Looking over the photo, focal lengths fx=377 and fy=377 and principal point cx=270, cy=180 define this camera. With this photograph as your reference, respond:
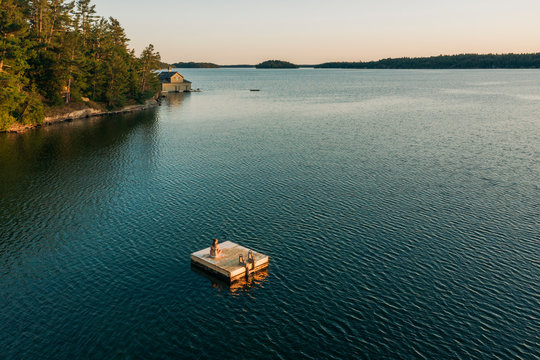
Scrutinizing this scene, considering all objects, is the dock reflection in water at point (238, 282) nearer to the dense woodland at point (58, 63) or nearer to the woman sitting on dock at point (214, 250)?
the woman sitting on dock at point (214, 250)

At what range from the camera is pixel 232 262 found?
36312 mm

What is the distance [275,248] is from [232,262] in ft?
19.5

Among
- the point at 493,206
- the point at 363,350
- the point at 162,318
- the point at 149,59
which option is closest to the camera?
the point at 363,350

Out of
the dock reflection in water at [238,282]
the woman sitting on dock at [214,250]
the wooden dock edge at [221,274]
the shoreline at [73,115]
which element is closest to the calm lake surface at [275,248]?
the dock reflection in water at [238,282]

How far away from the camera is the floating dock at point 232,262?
35156mm

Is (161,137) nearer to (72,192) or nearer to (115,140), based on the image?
(115,140)

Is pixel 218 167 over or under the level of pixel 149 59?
under

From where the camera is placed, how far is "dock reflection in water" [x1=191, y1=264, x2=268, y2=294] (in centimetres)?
3403

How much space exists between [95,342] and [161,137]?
251ft

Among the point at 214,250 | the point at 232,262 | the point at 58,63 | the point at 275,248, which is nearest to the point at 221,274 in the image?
the point at 232,262

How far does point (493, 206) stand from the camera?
51.1 meters

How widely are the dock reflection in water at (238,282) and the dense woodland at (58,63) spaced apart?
7375 cm

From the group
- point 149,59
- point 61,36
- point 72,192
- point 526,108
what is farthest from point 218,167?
point 526,108

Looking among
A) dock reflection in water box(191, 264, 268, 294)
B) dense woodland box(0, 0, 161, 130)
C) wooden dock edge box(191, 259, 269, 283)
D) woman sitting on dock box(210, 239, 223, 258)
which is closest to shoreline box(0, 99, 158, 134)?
dense woodland box(0, 0, 161, 130)
